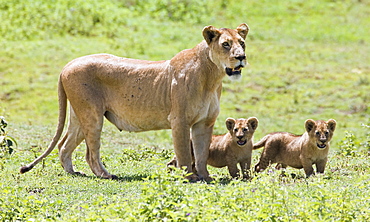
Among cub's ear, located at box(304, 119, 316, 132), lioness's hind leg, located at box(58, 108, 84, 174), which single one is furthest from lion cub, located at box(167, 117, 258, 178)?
lioness's hind leg, located at box(58, 108, 84, 174)

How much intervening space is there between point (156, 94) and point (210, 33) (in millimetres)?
1318

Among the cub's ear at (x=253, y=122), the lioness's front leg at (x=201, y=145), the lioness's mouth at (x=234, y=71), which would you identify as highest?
the lioness's mouth at (x=234, y=71)

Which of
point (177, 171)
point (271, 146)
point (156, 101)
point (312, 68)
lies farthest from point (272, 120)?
point (177, 171)

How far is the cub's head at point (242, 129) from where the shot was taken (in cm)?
1116

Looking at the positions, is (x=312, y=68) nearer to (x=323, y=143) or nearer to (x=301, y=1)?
(x=301, y=1)

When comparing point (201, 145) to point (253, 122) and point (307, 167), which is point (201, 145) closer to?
point (253, 122)

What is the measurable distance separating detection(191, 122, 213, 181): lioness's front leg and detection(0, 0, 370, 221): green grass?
0.42 meters

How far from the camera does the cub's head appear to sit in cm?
1116

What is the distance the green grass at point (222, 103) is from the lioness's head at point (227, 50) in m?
1.74

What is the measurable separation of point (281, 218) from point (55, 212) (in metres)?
2.77

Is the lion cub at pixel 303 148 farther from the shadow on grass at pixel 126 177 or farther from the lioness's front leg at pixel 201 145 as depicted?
the shadow on grass at pixel 126 177

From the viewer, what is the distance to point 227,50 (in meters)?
10.3

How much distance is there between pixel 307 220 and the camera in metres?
7.43

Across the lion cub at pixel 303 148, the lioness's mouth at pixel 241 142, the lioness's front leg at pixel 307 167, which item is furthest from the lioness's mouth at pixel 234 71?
the lioness's front leg at pixel 307 167
